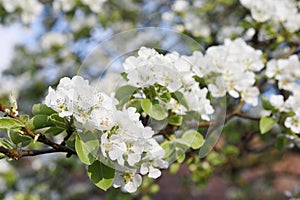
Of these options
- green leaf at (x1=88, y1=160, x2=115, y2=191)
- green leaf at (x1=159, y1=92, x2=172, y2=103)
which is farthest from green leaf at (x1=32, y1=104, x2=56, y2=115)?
green leaf at (x1=159, y1=92, x2=172, y2=103)

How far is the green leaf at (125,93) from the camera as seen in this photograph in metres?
1.09

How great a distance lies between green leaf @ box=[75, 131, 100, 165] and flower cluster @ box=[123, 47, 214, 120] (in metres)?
0.19

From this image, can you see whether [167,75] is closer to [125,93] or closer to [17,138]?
[125,93]

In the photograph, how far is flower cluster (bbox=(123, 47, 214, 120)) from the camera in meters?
1.07

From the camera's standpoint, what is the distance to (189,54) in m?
1.45

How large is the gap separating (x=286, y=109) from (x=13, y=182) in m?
1.91

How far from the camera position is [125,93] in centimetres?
110

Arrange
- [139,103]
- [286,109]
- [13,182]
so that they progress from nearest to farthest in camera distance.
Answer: [139,103]
[286,109]
[13,182]

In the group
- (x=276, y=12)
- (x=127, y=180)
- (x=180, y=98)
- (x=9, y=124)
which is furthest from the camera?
(x=276, y=12)

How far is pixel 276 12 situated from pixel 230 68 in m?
0.44

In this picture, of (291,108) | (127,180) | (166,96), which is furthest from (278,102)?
(127,180)

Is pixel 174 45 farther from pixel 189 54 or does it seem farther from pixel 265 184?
pixel 265 184

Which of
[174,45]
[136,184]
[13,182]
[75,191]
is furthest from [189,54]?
[75,191]

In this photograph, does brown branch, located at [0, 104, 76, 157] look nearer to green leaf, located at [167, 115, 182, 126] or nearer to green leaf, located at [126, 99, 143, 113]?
green leaf, located at [126, 99, 143, 113]
